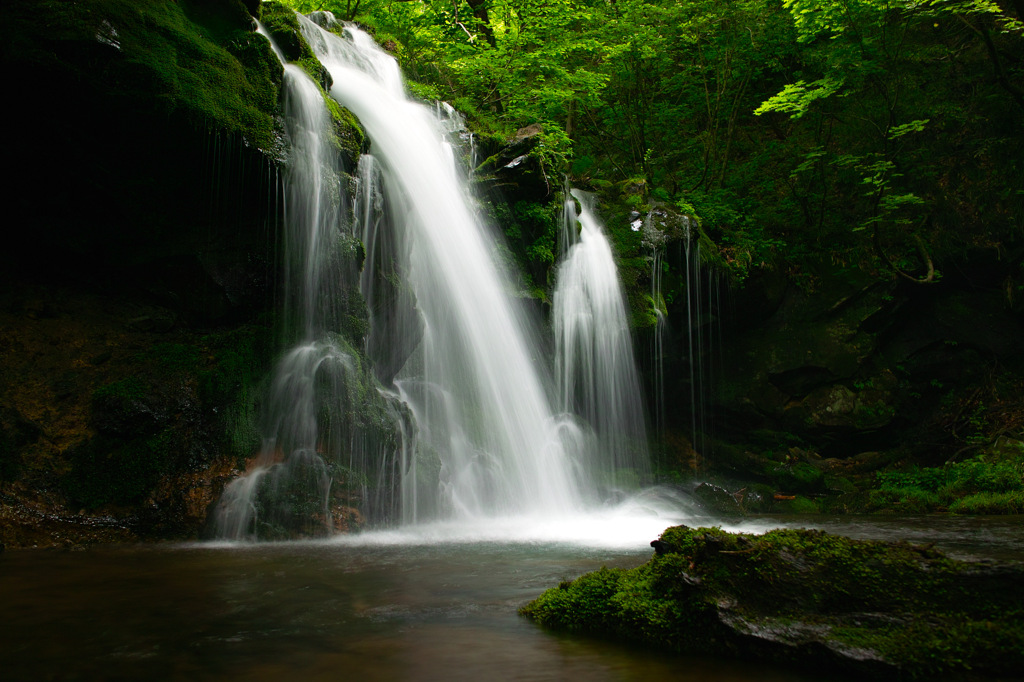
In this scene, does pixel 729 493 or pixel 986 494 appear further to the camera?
pixel 729 493

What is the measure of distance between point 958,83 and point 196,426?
17340 millimetres

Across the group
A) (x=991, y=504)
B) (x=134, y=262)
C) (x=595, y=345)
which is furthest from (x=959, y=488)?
(x=134, y=262)

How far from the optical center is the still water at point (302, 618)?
2.69 m

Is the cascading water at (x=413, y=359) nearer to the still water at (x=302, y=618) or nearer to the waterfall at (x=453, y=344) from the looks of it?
the waterfall at (x=453, y=344)

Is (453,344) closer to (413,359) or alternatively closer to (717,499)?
(413,359)

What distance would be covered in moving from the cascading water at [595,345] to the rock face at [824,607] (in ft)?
26.2

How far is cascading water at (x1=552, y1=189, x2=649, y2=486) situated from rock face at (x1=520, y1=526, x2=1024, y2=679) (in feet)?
26.2

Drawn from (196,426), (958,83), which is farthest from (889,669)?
(958,83)

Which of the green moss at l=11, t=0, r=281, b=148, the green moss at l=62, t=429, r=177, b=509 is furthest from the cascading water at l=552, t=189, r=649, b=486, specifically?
the green moss at l=62, t=429, r=177, b=509

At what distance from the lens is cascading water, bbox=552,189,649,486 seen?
1140cm

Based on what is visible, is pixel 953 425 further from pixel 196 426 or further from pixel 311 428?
pixel 196 426

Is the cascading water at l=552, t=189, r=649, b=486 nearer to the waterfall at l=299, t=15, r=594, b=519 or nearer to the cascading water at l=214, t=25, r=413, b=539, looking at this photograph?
the waterfall at l=299, t=15, r=594, b=519

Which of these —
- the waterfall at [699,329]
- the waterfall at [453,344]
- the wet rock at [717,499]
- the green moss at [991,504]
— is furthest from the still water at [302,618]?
the waterfall at [699,329]

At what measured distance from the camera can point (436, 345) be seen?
31.6 feet
